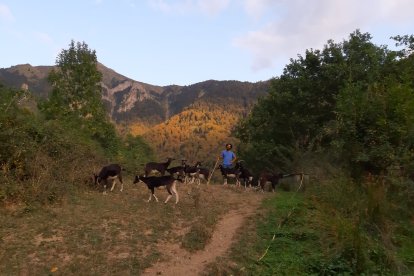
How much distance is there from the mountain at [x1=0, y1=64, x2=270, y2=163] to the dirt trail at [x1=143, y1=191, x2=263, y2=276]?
22274 millimetres

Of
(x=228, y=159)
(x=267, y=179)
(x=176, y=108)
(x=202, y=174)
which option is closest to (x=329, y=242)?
(x=267, y=179)

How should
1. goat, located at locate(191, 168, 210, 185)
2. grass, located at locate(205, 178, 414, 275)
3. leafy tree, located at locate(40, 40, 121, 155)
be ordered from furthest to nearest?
leafy tree, located at locate(40, 40, 121, 155)
goat, located at locate(191, 168, 210, 185)
grass, located at locate(205, 178, 414, 275)

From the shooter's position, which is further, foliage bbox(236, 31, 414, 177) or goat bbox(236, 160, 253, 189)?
goat bbox(236, 160, 253, 189)

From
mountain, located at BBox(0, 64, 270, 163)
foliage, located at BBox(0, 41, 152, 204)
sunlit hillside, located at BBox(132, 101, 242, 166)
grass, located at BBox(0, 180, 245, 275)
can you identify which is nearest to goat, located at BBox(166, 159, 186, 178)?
foliage, located at BBox(0, 41, 152, 204)

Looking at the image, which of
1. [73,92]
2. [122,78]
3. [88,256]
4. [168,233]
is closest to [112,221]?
[168,233]

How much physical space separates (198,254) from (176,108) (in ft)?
448

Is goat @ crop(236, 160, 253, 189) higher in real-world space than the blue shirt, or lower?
lower

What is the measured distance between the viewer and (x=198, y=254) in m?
9.30

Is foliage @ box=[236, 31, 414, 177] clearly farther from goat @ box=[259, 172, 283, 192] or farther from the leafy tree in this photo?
the leafy tree

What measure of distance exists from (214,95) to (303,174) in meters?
99.1

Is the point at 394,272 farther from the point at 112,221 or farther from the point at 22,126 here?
the point at 22,126

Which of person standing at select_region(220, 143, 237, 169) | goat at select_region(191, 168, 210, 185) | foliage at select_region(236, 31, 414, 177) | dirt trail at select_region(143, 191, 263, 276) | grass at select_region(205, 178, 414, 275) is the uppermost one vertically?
foliage at select_region(236, 31, 414, 177)

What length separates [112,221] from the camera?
11.2 m

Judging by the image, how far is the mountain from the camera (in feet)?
252
